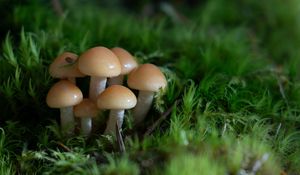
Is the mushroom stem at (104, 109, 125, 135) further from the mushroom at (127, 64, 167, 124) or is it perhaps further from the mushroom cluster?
the mushroom at (127, 64, 167, 124)

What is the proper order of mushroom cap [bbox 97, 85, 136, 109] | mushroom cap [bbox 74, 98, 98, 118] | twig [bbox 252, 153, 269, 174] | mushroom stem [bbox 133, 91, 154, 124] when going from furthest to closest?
mushroom stem [bbox 133, 91, 154, 124] → mushroom cap [bbox 74, 98, 98, 118] → mushroom cap [bbox 97, 85, 136, 109] → twig [bbox 252, 153, 269, 174]

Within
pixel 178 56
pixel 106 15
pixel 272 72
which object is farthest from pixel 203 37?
pixel 106 15

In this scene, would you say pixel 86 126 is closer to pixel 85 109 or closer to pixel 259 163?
pixel 85 109

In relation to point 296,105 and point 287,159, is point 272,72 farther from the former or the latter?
point 287,159

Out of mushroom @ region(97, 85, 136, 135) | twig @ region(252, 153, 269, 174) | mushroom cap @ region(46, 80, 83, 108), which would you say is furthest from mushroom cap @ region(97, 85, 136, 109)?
twig @ region(252, 153, 269, 174)

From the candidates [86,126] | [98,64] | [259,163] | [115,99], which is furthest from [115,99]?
[259,163]
